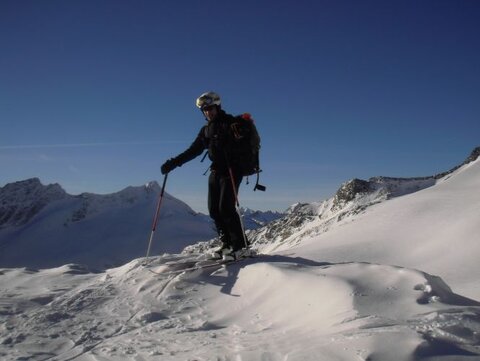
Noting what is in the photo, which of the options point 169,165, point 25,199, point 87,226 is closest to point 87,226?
point 87,226

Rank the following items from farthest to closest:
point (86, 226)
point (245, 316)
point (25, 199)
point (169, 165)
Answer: point (25, 199) → point (86, 226) → point (169, 165) → point (245, 316)

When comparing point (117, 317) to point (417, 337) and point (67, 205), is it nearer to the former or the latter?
point (417, 337)

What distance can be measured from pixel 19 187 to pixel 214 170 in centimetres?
21502

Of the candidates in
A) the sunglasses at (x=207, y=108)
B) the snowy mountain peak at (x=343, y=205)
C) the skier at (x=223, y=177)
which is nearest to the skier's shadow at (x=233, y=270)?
the skier at (x=223, y=177)

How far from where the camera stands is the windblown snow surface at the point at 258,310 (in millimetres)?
3123

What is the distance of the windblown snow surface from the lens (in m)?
3.12

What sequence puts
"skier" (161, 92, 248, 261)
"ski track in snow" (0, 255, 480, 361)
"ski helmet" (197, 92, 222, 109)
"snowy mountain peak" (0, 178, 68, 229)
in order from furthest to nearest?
"snowy mountain peak" (0, 178, 68, 229)
"ski helmet" (197, 92, 222, 109)
"skier" (161, 92, 248, 261)
"ski track in snow" (0, 255, 480, 361)

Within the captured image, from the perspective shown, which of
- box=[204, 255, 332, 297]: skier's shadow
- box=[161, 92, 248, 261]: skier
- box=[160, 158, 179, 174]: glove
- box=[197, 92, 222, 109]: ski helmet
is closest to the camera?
box=[204, 255, 332, 297]: skier's shadow

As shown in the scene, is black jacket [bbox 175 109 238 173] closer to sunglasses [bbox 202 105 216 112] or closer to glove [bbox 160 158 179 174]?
sunglasses [bbox 202 105 216 112]

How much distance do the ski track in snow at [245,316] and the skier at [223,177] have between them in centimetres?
66

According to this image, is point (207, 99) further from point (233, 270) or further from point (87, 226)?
point (87, 226)

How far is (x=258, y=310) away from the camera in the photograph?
4.80 m

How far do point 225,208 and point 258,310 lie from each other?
255 centimetres

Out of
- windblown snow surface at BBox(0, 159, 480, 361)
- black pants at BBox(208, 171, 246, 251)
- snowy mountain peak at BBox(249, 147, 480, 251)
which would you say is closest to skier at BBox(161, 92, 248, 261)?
black pants at BBox(208, 171, 246, 251)
